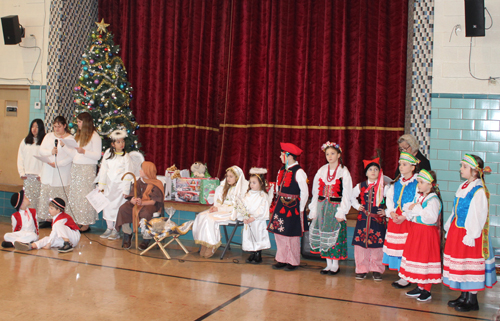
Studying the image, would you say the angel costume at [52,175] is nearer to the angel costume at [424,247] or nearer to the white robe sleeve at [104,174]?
the white robe sleeve at [104,174]

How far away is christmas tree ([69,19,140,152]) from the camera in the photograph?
7.93m

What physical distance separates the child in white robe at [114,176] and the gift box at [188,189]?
0.78m

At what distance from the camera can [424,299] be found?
4.58 metres

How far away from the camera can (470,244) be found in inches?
166

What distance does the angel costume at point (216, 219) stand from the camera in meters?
6.03

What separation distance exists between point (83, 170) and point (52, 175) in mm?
542

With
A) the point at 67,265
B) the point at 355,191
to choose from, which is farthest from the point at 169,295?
the point at 355,191

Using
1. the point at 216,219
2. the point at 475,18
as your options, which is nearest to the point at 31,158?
the point at 216,219

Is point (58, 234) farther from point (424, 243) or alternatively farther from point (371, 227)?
point (424, 243)

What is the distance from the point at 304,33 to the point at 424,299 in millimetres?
4653

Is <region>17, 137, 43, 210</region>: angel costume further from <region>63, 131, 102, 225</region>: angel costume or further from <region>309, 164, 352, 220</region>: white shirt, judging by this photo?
<region>309, 164, 352, 220</region>: white shirt

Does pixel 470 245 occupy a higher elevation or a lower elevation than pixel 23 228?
higher

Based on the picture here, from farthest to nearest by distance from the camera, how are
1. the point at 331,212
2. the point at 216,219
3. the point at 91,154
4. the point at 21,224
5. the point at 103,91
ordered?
1. the point at 103,91
2. the point at 91,154
3. the point at 21,224
4. the point at 216,219
5. the point at 331,212

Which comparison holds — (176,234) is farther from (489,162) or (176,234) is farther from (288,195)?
(489,162)
